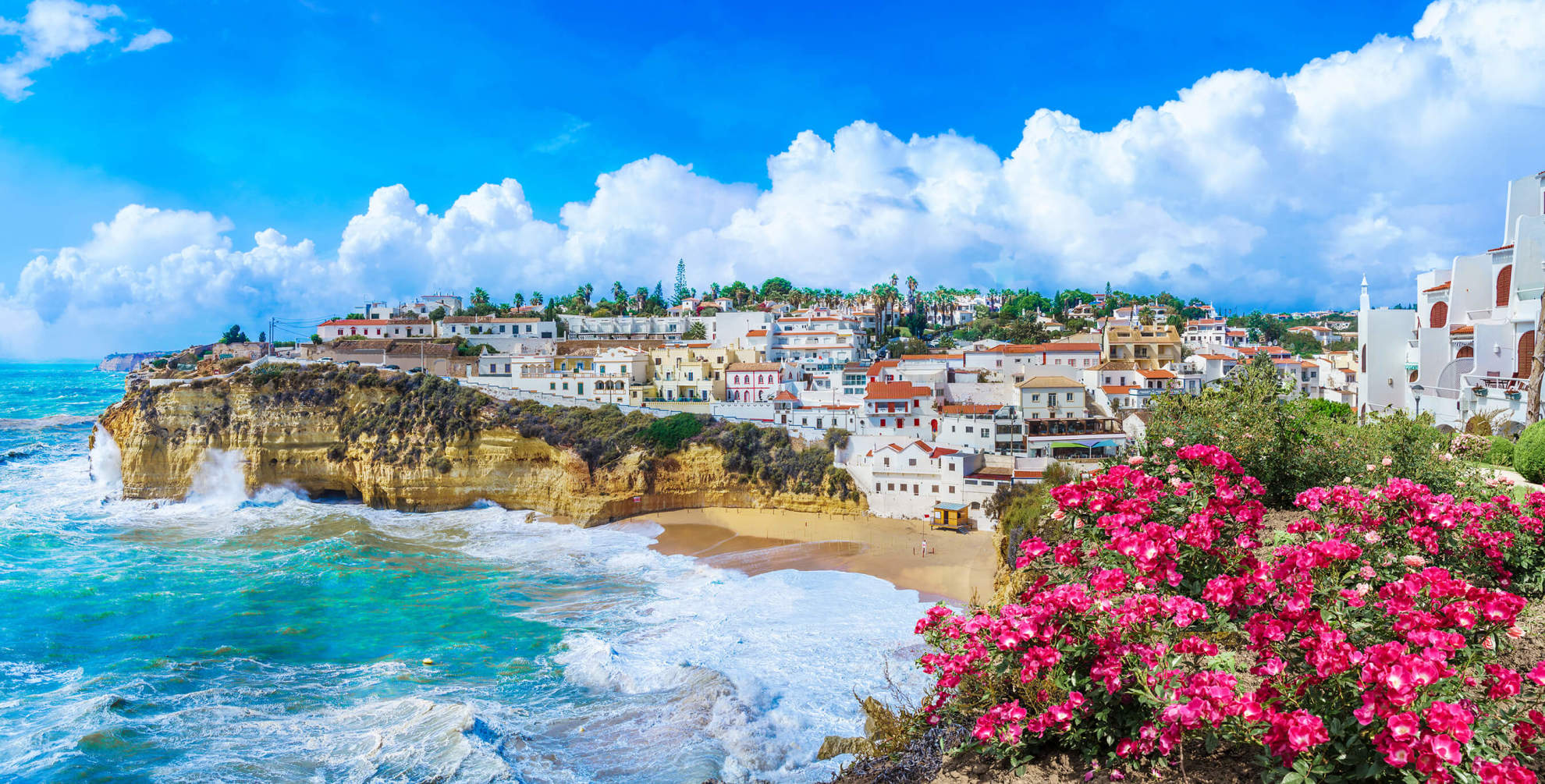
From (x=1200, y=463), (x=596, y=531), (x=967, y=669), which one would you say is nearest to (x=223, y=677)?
(x=596, y=531)

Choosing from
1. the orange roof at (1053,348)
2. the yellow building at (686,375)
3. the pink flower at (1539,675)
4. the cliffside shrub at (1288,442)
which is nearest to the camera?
the pink flower at (1539,675)

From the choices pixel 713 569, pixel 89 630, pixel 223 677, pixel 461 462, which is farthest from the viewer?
pixel 461 462

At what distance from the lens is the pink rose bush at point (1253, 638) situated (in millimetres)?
3887

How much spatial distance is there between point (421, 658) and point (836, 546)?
16779 mm

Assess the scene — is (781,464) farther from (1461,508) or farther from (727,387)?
(1461,508)

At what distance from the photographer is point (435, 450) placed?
41.8 meters

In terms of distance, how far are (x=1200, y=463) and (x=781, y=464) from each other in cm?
3160

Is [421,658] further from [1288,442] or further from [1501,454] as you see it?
[1501,454]

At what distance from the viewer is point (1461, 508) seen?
6.54m

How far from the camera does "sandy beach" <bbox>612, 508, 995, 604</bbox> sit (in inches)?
1057

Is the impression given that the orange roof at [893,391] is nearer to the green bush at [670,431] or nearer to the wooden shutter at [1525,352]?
the green bush at [670,431]

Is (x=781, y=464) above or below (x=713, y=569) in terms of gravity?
above

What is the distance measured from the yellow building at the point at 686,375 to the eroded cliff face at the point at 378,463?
34.0 feet

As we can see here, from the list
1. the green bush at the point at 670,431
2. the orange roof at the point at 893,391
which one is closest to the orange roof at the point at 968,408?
the orange roof at the point at 893,391
